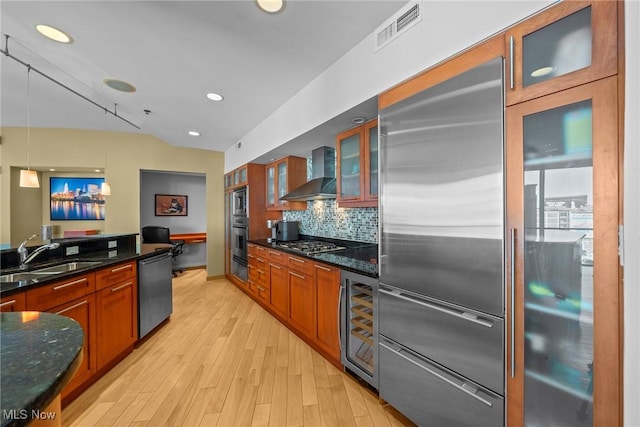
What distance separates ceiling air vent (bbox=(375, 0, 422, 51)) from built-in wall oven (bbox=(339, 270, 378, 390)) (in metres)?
1.71

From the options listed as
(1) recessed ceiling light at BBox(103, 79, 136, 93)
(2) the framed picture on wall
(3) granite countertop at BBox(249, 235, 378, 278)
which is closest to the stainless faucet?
(1) recessed ceiling light at BBox(103, 79, 136, 93)

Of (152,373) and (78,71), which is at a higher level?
(78,71)

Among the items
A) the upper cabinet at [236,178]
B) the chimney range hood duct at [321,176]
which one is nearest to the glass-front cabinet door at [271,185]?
the upper cabinet at [236,178]

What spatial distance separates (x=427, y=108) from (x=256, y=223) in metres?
3.42

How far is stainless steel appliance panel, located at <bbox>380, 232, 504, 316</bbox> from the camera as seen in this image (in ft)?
4.01

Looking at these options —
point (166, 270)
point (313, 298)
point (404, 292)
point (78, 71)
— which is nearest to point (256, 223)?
point (166, 270)

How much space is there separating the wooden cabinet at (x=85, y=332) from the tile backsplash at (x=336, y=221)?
8.47 ft

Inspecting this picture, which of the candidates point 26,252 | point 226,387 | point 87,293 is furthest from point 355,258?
point 26,252

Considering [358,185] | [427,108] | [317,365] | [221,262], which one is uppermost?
[427,108]

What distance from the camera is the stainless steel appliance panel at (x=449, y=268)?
122 cm

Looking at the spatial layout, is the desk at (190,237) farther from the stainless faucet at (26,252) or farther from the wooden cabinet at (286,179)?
the stainless faucet at (26,252)

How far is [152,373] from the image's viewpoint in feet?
7.07

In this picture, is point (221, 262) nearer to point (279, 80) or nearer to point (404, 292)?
point (279, 80)

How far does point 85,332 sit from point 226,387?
118 centimetres
